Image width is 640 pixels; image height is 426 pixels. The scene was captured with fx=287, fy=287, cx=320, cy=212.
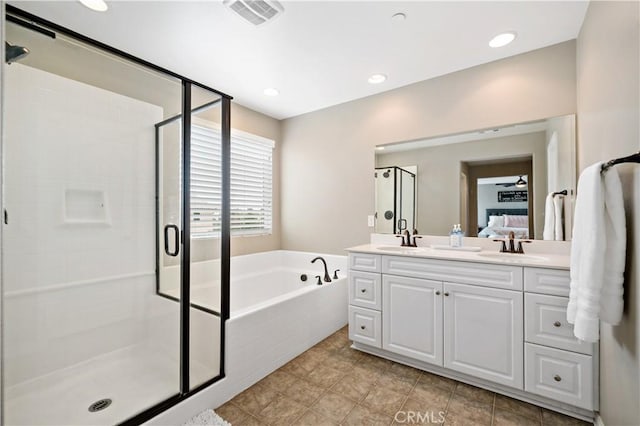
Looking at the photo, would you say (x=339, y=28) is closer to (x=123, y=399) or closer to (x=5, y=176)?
(x=5, y=176)

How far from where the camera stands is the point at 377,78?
264 centimetres

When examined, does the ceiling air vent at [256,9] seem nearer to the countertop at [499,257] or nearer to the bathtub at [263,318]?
the bathtub at [263,318]

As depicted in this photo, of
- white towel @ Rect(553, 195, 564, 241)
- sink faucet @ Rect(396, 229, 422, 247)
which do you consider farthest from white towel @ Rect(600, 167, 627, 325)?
sink faucet @ Rect(396, 229, 422, 247)

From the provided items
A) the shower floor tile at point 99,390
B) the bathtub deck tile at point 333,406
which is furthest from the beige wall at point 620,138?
the shower floor tile at point 99,390

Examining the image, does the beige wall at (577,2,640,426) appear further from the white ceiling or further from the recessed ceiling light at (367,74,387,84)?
the recessed ceiling light at (367,74,387,84)

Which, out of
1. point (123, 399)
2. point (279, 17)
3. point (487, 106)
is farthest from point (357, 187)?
point (123, 399)

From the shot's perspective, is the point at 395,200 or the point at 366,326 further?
the point at 395,200

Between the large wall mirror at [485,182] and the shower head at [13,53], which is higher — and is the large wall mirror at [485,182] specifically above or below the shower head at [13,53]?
below

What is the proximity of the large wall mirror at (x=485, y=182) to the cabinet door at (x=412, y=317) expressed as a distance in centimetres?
71

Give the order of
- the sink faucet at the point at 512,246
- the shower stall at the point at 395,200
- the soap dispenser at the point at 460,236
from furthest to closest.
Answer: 1. the shower stall at the point at 395,200
2. the soap dispenser at the point at 460,236
3. the sink faucet at the point at 512,246

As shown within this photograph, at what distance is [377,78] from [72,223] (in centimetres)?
273

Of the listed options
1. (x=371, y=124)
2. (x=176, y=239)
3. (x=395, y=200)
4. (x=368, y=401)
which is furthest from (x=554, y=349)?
(x=176, y=239)

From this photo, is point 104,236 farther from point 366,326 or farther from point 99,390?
point 366,326

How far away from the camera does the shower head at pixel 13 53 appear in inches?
52.3
